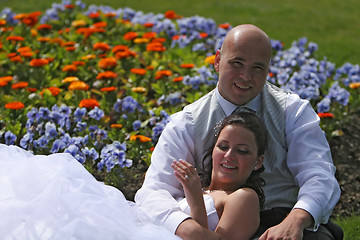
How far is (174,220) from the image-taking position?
3.14 metres

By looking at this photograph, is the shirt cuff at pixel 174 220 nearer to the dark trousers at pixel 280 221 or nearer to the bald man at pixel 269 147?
the bald man at pixel 269 147

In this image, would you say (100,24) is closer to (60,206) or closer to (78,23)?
(78,23)

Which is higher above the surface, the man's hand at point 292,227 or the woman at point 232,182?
the woman at point 232,182

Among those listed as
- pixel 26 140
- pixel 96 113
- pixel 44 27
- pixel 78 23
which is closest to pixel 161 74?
pixel 96 113

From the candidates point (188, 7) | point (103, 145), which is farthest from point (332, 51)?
point (103, 145)

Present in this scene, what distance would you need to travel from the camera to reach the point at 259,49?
3393mm

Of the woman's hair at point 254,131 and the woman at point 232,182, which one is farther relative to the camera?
the woman's hair at point 254,131

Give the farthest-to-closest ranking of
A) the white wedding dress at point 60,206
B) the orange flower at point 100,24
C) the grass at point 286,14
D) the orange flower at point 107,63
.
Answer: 1. the grass at point 286,14
2. the orange flower at point 100,24
3. the orange flower at point 107,63
4. the white wedding dress at point 60,206

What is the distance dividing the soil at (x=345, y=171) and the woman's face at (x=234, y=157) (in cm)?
107

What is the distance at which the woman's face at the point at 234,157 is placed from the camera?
331 cm

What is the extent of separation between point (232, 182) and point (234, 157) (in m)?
0.14

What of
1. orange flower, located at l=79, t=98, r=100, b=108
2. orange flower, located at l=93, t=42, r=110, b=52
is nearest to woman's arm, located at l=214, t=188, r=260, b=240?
orange flower, located at l=79, t=98, r=100, b=108

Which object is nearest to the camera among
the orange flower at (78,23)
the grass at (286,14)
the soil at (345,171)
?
the soil at (345,171)

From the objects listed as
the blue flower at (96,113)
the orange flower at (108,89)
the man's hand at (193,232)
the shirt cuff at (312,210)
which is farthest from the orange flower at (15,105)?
the shirt cuff at (312,210)
